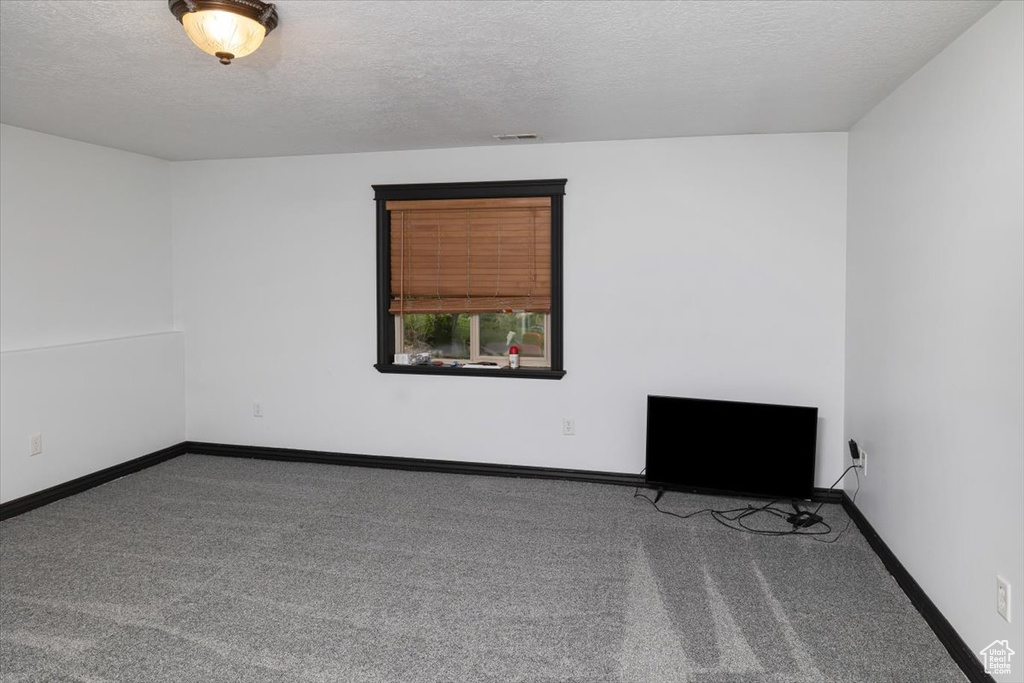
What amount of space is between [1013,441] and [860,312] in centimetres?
177

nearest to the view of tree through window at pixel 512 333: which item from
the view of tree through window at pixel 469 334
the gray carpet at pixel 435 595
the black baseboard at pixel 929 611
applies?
the view of tree through window at pixel 469 334

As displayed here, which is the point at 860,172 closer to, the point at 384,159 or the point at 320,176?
the point at 384,159

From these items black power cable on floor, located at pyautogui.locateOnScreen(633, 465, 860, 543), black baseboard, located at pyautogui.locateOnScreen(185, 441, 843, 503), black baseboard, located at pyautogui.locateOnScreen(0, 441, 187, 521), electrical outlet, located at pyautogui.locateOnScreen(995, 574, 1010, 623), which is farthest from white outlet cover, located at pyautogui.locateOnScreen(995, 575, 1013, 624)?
black baseboard, located at pyautogui.locateOnScreen(0, 441, 187, 521)

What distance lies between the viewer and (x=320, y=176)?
4.89m

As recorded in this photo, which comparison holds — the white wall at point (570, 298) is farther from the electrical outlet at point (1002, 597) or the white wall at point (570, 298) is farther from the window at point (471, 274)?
the electrical outlet at point (1002, 597)

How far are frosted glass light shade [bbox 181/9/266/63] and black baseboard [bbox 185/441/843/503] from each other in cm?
324

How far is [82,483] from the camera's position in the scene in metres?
4.34

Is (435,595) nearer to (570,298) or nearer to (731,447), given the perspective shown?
(731,447)

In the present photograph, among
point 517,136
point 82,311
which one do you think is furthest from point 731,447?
point 82,311

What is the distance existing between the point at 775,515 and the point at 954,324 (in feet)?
5.96

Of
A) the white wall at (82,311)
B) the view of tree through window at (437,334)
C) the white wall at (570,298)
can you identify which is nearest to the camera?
the white wall at (82,311)

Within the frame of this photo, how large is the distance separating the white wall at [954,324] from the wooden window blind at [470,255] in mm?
2110

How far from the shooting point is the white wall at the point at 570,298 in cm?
412

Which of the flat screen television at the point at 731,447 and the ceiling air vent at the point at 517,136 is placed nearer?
the flat screen television at the point at 731,447
